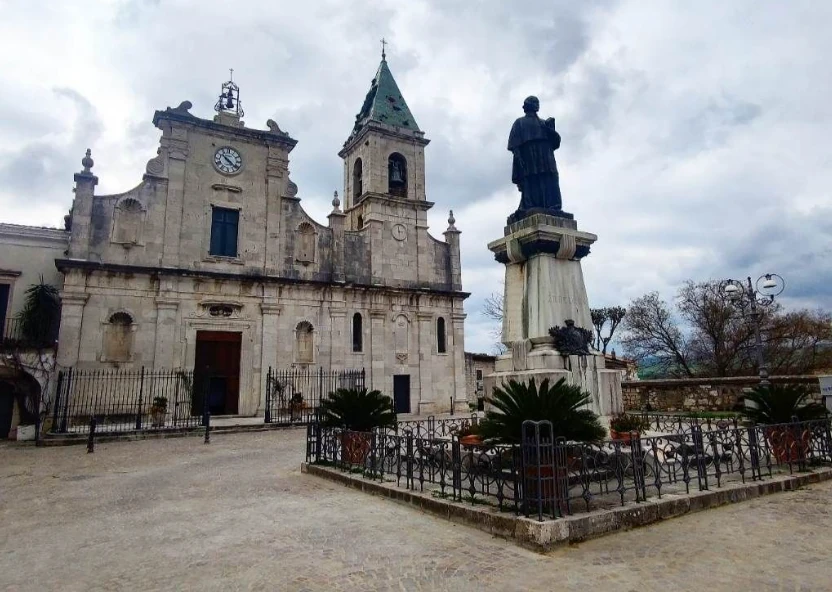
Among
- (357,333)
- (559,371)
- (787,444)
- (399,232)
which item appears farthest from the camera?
(399,232)

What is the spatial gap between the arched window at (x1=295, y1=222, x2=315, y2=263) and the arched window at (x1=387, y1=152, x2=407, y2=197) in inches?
209

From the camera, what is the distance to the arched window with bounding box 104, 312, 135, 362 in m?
21.2

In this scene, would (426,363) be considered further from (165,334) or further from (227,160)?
(227,160)

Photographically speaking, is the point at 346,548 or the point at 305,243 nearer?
the point at 346,548

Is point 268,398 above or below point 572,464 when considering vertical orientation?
above

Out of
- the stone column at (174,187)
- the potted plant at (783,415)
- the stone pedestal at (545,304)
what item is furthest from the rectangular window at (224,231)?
the potted plant at (783,415)

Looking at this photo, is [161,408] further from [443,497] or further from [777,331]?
[777,331]

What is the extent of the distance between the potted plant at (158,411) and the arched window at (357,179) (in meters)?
15.8

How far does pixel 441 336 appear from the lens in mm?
28359

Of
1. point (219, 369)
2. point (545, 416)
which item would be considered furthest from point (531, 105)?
point (219, 369)

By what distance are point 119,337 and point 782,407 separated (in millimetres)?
22852

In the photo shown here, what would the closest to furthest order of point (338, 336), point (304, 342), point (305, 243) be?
point (304, 342) → point (338, 336) → point (305, 243)

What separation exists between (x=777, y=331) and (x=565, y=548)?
31287 millimetres

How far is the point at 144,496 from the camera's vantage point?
26.2 ft
